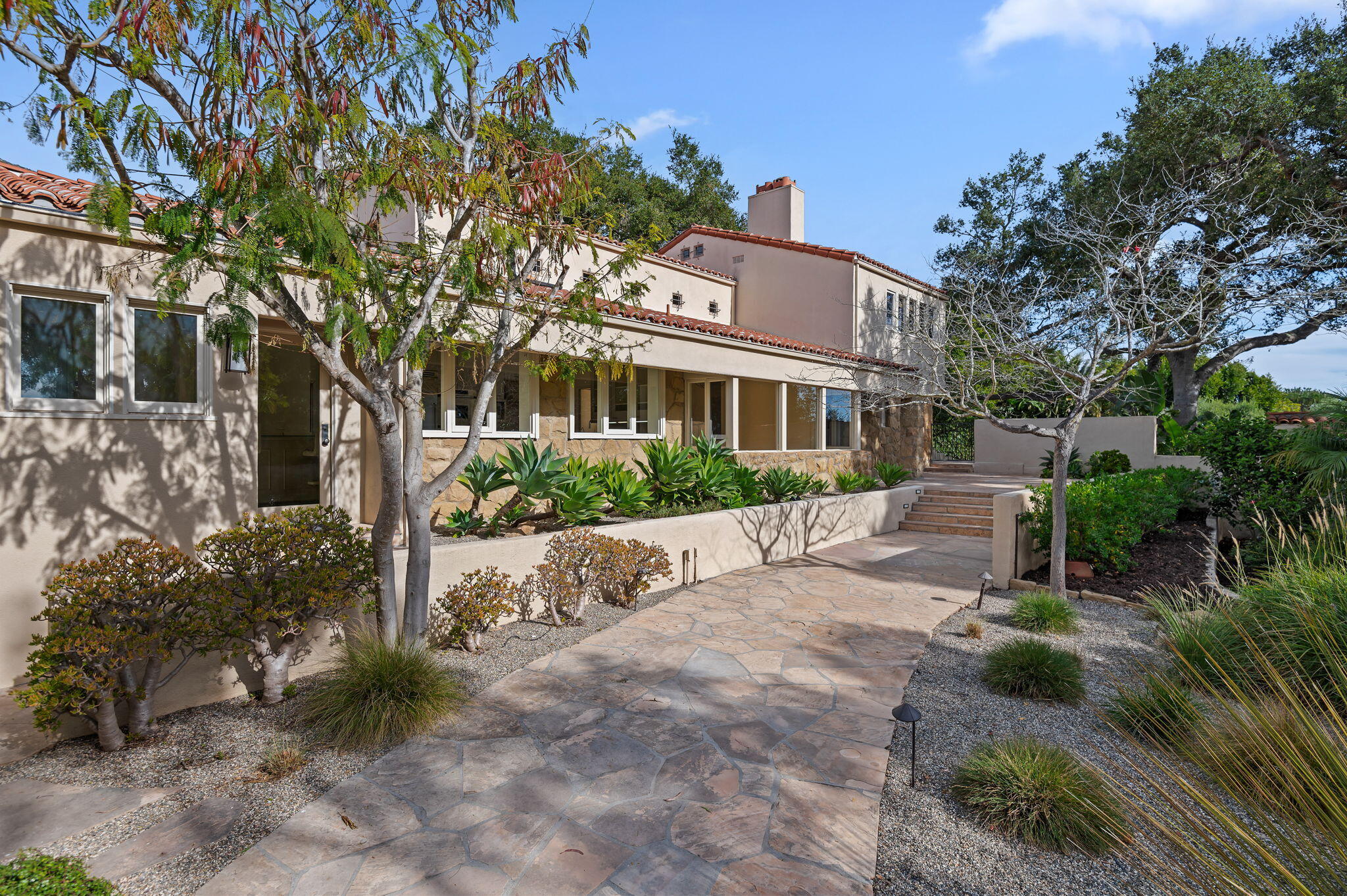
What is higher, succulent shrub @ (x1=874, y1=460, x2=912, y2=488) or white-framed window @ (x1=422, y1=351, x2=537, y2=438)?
Result: white-framed window @ (x1=422, y1=351, x2=537, y2=438)

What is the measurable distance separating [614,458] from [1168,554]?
8.64m

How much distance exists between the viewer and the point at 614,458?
11922 mm

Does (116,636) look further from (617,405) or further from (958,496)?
(958,496)

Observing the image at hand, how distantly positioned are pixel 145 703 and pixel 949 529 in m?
13.2

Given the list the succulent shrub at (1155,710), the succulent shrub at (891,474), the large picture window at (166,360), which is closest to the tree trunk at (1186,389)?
the succulent shrub at (891,474)

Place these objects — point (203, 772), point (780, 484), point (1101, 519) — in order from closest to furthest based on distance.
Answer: point (203, 772)
point (1101, 519)
point (780, 484)

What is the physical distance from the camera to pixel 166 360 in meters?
6.36

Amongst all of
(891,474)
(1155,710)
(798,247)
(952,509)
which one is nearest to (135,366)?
(1155,710)

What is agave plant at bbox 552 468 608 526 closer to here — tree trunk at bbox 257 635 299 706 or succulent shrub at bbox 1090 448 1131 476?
tree trunk at bbox 257 635 299 706

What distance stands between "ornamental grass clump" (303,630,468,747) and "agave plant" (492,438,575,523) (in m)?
3.09

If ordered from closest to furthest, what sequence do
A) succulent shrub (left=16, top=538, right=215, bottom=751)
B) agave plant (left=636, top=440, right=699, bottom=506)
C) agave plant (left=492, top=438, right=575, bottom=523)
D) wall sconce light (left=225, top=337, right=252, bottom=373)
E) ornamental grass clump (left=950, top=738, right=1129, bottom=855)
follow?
ornamental grass clump (left=950, top=738, right=1129, bottom=855)
succulent shrub (left=16, top=538, right=215, bottom=751)
wall sconce light (left=225, top=337, right=252, bottom=373)
agave plant (left=492, top=438, right=575, bottom=523)
agave plant (left=636, top=440, right=699, bottom=506)

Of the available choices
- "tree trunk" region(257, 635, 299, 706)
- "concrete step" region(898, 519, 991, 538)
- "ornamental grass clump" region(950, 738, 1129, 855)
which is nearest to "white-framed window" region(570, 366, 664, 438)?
"concrete step" region(898, 519, 991, 538)

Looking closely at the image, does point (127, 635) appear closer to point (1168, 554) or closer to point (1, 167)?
point (1, 167)

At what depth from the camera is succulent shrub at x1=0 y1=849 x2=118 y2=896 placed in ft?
8.48
